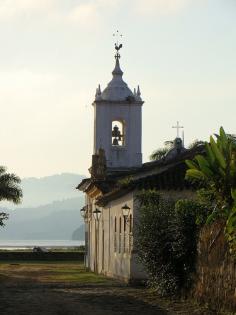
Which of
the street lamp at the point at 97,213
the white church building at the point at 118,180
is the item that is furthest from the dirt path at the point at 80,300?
the street lamp at the point at 97,213

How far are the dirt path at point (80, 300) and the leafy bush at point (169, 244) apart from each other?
674mm

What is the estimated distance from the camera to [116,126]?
163 ft

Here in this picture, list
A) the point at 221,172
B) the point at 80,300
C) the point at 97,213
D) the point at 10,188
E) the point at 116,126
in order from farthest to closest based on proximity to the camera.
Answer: the point at 10,188 < the point at 116,126 < the point at 97,213 < the point at 80,300 < the point at 221,172

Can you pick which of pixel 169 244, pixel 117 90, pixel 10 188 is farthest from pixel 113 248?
pixel 10 188

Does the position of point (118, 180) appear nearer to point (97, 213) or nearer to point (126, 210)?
point (97, 213)

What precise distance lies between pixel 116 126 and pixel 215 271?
30637mm

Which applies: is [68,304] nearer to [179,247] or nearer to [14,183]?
[179,247]

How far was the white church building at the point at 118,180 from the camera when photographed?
97.2 ft

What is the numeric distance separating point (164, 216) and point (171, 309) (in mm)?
3842

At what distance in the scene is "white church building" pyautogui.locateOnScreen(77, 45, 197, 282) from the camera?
1166 inches

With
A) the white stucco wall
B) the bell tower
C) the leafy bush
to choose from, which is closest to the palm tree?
the bell tower

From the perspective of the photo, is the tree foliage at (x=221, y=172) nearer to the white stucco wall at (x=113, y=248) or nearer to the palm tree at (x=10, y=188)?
the white stucco wall at (x=113, y=248)

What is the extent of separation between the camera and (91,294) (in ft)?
81.1

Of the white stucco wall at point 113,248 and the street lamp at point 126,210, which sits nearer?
the white stucco wall at point 113,248
